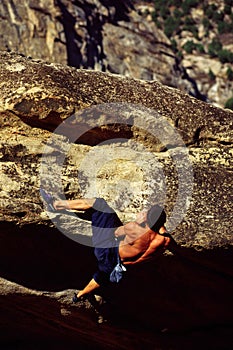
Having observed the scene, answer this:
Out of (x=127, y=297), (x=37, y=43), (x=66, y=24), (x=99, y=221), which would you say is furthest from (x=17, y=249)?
(x=66, y=24)

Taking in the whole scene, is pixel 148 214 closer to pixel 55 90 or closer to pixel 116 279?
pixel 116 279

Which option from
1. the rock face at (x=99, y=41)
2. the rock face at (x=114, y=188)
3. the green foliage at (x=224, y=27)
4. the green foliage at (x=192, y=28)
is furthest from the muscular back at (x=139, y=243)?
the green foliage at (x=224, y=27)

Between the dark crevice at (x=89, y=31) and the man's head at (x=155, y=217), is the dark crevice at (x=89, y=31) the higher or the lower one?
the lower one

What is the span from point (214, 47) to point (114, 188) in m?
42.6

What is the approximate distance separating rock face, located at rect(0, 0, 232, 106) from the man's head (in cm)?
1905

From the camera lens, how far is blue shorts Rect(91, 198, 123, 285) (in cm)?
790

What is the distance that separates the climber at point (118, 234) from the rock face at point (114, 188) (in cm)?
19

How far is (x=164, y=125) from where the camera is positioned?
352 inches

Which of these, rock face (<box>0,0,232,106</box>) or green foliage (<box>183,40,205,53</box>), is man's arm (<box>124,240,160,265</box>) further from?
green foliage (<box>183,40,205,53</box>)

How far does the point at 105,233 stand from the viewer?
7910mm

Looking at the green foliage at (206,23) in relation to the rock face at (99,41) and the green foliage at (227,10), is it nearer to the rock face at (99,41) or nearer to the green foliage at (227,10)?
the green foliage at (227,10)

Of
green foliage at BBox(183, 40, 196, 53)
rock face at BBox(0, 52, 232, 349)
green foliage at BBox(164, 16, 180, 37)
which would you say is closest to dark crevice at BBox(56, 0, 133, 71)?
green foliage at BBox(183, 40, 196, 53)

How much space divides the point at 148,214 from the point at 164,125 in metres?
1.83

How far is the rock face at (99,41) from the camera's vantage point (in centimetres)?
2673
